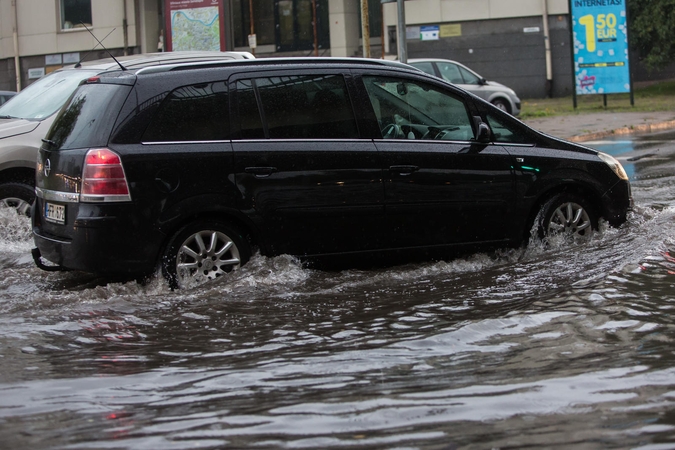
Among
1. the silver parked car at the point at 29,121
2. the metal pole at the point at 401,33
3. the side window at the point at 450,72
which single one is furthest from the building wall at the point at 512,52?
the silver parked car at the point at 29,121

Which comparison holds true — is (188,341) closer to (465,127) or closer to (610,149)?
(465,127)

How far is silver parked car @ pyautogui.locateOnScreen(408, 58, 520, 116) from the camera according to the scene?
→ 24797mm

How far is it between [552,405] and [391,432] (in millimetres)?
762

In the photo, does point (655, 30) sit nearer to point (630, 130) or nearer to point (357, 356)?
point (630, 130)

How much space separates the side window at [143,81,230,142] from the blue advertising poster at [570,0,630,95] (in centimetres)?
2011

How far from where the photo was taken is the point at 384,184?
7227 mm

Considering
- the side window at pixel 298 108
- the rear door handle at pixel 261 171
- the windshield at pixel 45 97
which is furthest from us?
the windshield at pixel 45 97

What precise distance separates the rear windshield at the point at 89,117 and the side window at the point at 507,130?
2913 millimetres

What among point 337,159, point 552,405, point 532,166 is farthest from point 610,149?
point 552,405

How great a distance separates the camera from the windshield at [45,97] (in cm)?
984

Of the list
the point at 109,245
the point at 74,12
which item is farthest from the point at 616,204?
the point at 74,12

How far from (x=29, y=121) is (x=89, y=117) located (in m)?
3.12

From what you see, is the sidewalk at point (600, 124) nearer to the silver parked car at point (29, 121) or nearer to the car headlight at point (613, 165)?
the car headlight at point (613, 165)

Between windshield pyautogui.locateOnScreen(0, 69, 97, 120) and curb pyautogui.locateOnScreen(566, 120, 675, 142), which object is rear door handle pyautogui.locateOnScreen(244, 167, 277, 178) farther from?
curb pyautogui.locateOnScreen(566, 120, 675, 142)
